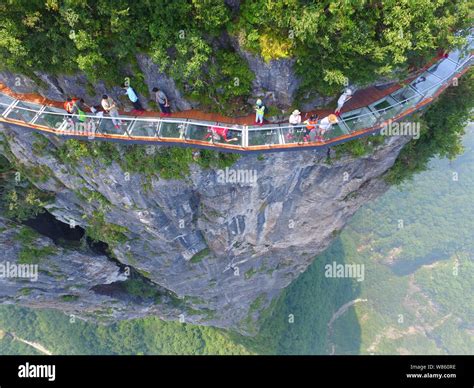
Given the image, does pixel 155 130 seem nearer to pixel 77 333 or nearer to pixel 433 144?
pixel 433 144

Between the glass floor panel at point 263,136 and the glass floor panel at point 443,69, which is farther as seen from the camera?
the glass floor panel at point 443,69

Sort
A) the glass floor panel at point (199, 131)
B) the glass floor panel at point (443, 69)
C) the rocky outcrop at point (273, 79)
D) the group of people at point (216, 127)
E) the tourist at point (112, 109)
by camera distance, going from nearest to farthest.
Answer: the rocky outcrop at point (273, 79)
the group of people at point (216, 127)
the tourist at point (112, 109)
the glass floor panel at point (199, 131)
the glass floor panel at point (443, 69)

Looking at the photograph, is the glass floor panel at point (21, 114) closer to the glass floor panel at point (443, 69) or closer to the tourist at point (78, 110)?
the tourist at point (78, 110)

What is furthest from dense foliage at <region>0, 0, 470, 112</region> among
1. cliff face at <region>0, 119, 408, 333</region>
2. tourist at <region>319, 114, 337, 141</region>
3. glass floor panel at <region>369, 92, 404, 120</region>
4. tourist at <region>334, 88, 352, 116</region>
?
cliff face at <region>0, 119, 408, 333</region>

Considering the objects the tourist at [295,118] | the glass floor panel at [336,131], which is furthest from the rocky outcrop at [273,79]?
the glass floor panel at [336,131]

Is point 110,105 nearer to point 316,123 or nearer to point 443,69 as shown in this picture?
point 316,123

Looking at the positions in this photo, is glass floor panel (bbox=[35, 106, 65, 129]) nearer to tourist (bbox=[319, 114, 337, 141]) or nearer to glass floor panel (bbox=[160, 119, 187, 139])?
glass floor panel (bbox=[160, 119, 187, 139])

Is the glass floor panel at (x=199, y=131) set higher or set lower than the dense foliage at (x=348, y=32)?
lower
